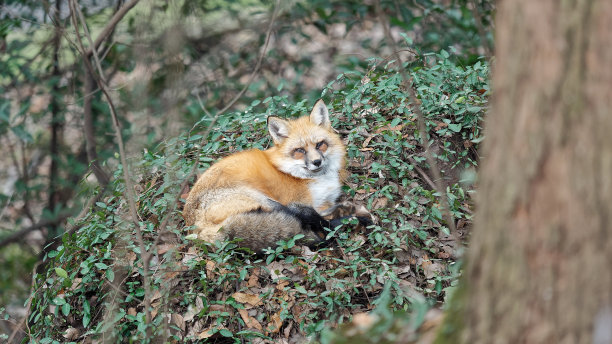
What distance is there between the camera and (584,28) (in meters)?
1.73

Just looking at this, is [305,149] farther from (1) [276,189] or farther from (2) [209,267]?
(2) [209,267]

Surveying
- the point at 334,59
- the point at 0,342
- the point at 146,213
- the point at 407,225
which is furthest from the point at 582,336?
the point at 334,59

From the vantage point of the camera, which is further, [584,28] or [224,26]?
[224,26]

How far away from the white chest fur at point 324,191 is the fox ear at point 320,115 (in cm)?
60

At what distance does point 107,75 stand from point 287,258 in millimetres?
5407

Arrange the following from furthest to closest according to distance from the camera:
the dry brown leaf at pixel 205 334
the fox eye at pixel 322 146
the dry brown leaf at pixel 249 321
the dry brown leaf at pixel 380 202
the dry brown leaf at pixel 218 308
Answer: the fox eye at pixel 322 146 < the dry brown leaf at pixel 380 202 < the dry brown leaf at pixel 218 308 < the dry brown leaf at pixel 249 321 < the dry brown leaf at pixel 205 334

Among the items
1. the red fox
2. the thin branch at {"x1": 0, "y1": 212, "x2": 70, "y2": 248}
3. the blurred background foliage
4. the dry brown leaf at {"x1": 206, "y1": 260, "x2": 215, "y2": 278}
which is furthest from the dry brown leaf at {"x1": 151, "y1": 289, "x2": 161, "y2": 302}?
the thin branch at {"x1": 0, "y1": 212, "x2": 70, "y2": 248}

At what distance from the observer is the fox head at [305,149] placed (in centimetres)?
529

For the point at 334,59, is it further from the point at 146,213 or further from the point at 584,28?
the point at 584,28

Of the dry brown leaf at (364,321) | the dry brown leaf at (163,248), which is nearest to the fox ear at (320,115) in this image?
the dry brown leaf at (163,248)

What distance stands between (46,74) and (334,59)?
4412 millimetres

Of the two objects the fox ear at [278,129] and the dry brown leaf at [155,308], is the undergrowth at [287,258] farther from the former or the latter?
the fox ear at [278,129]

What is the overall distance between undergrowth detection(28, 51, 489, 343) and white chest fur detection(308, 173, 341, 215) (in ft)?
0.46

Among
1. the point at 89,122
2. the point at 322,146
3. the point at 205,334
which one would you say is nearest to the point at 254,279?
the point at 205,334
